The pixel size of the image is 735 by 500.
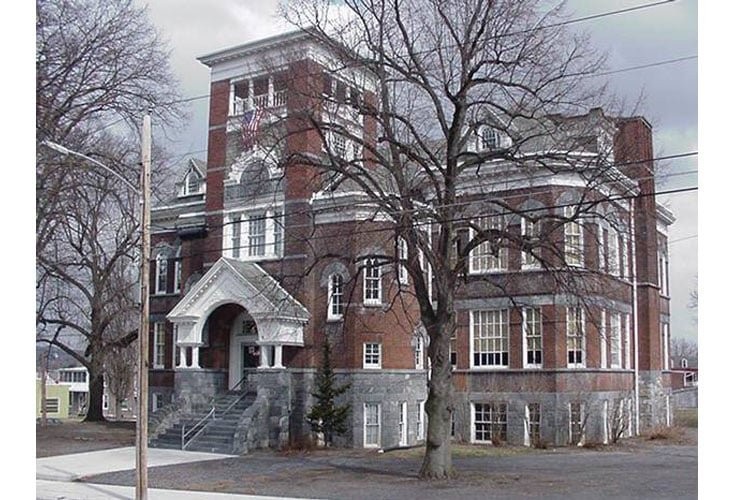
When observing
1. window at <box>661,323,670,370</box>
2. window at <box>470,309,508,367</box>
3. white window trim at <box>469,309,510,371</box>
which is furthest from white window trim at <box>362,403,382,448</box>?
window at <box>661,323,670,370</box>

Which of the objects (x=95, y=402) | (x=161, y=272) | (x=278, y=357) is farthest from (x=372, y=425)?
(x=95, y=402)

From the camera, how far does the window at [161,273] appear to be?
33969mm

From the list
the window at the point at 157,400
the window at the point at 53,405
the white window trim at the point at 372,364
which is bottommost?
the window at the point at 53,405

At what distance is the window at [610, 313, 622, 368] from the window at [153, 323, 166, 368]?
16227 millimetres

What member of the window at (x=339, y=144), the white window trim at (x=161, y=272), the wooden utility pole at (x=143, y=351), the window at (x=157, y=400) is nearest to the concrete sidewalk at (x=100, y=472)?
the wooden utility pole at (x=143, y=351)

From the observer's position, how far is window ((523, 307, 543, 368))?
2835cm

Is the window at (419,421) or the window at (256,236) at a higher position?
the window at (256,236)

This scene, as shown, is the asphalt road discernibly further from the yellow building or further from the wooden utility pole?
the yellow building

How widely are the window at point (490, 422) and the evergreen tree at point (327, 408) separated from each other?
4.47 meters

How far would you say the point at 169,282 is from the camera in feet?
112

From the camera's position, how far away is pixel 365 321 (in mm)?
28297

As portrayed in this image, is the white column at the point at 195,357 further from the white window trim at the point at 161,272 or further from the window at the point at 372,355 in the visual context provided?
the window at the point at 372,355

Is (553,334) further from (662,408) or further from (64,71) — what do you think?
(64,71)
